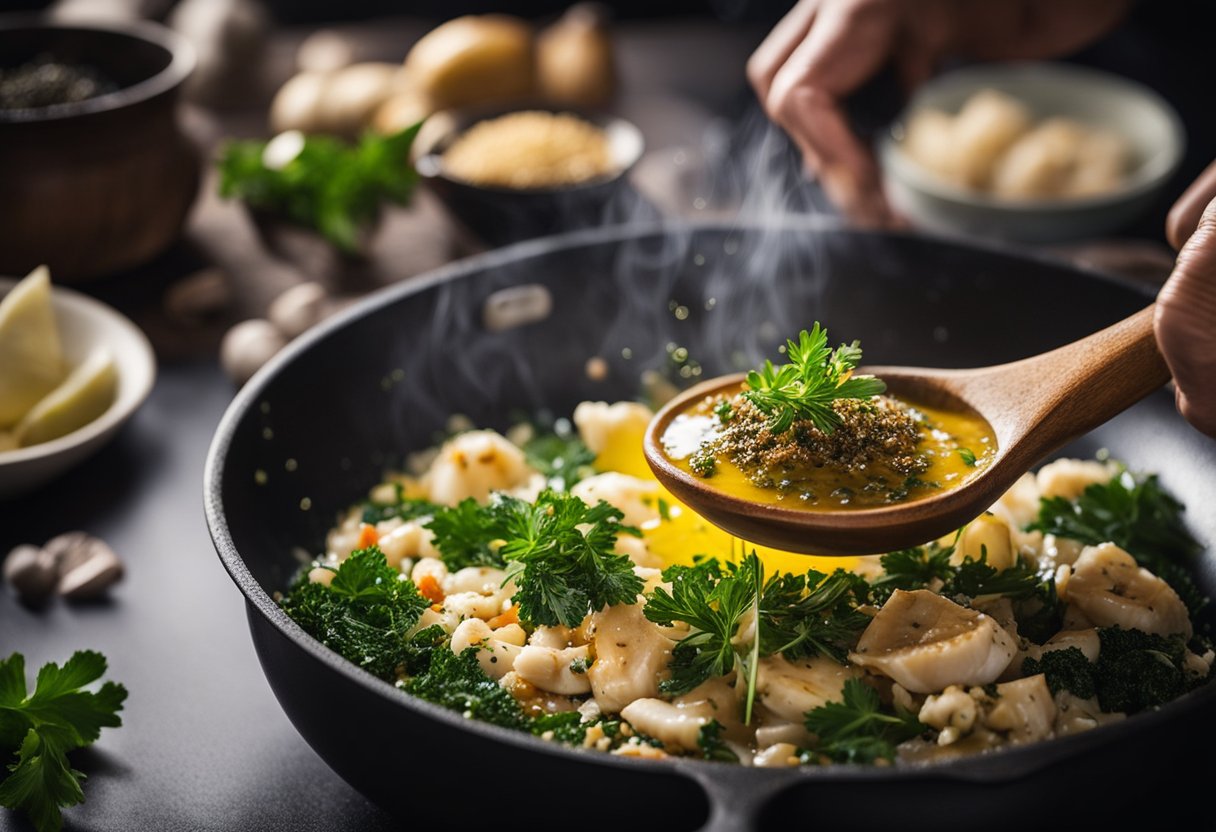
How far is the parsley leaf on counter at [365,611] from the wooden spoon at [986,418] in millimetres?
467

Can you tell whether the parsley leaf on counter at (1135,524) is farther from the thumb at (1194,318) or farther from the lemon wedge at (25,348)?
the lemon wedge at (25,348)

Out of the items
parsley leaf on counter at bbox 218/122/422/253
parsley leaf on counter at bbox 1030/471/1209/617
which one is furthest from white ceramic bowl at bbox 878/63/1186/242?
parsley leaf on counter at bbox 218/122/422/253

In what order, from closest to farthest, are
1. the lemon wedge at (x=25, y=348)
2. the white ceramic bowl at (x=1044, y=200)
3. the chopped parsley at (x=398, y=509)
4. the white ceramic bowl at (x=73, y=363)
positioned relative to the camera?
the chopped parsley at (x=398, y=509) < the white ceramic bowl at (x=73, y=363) < the lemon wedge at (x=25, y=348) < the white ceramic bowl at (x=1044, y=200)

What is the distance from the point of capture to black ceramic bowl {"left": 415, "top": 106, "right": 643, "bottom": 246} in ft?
11.3

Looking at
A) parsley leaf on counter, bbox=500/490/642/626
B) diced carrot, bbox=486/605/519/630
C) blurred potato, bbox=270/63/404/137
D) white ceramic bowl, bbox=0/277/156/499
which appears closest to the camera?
parsley leaf on counter, bbox=500/490/642/626

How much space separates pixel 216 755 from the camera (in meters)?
2.03

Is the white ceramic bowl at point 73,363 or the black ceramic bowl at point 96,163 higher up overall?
the black ceramic bowl at point 96,163

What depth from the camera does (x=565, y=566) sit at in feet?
6.31

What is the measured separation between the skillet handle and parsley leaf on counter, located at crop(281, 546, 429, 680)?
66 centimetres

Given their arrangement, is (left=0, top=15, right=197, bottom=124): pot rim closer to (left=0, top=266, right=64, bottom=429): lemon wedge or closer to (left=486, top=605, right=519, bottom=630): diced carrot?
(left=0, top=266, right=64, bottom=429): lemon wedge

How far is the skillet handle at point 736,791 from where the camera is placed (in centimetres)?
134

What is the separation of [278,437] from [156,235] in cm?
147

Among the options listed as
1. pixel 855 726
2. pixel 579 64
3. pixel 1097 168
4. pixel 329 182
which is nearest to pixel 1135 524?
pixel 855 726

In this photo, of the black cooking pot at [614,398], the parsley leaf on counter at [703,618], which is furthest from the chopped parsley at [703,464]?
the black cooking pot at [614,398]
